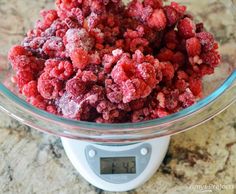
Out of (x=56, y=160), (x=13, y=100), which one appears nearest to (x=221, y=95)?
(x=13, y=100)

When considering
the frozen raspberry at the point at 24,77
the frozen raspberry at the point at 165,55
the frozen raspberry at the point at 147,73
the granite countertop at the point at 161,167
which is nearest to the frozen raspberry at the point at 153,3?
the frozen raspberry at the point at 165,55

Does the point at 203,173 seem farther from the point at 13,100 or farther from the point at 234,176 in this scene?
the point at 13,100

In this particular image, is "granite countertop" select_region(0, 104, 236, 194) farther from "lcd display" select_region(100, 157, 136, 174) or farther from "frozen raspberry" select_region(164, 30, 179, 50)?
"frozen raspberry" select_region(164, 30, 179, 50)

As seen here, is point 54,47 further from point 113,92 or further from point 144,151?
point 144,151

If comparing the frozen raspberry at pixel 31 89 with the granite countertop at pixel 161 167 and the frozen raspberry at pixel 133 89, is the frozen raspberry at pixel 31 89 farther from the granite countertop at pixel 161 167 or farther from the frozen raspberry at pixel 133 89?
the granite countertop at pixel 161 167

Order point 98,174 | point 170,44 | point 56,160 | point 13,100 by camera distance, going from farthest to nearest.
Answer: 1. point 56,160
2. point 98,174
3. point 170,44
4. point 13,100

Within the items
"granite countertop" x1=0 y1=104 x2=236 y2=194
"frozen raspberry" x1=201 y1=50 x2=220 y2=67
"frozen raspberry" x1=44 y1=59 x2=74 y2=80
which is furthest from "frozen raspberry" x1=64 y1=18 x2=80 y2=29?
"granite countertop" x1=0 y1=104 x2=236 y2=194

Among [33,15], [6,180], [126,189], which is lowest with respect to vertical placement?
[6,180]
